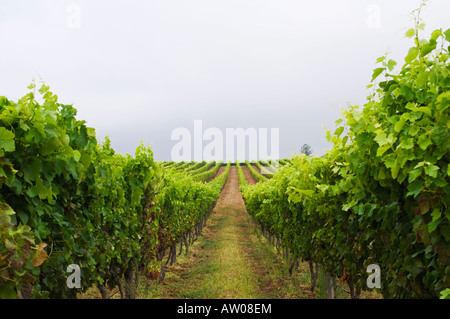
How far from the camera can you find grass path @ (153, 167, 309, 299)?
921 centimetres

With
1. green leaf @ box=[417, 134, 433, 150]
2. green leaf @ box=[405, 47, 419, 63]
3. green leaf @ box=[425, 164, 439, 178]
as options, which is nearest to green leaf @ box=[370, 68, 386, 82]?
green leaf @ box=[405, 47, 419, 63]

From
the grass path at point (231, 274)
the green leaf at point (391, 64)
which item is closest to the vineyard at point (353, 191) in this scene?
the green leaf at point (391, 64)

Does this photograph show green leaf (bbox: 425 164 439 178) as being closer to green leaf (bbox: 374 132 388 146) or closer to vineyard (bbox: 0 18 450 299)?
vineyard (bbox: 0 18 450 299)

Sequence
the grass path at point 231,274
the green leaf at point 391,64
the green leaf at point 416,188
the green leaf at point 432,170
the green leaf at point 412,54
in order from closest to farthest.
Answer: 1. the green leaf at point 432,170
2. the green leaf at point 416,188
3. the green leaf at point 412,54
4. the green leaf at point 391,64
5. the grass path at point 231,274

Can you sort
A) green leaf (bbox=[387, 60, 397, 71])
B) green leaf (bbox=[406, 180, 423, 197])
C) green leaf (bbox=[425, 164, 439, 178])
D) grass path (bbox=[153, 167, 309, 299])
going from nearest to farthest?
green leaf (bbox=[425, 164, 439, 178]) < green leaf (bbox=[406, 180, 423, 197]) < green leaf (bbox=[387, 60, 397, 71]) < grass path (bbox=[153, 167, 309, 299])

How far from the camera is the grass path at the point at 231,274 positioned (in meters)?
9.21

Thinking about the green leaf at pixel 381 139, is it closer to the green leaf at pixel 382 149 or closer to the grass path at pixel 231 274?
the green leaf at pixel 382 149

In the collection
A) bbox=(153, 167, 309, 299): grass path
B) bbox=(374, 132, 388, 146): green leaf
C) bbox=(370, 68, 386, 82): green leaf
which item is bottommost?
bbox=(153, 167, 309, 299): grass path

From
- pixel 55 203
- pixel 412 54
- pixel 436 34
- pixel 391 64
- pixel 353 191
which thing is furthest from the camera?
pixel 353 191

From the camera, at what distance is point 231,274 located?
1101cm

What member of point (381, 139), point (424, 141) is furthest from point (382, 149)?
point (424, 141)

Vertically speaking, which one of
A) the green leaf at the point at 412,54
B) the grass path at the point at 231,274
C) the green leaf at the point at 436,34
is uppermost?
the green leaf at the point at 436,34

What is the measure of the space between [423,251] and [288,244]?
6374mm

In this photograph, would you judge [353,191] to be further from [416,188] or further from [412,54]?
[412,54]
